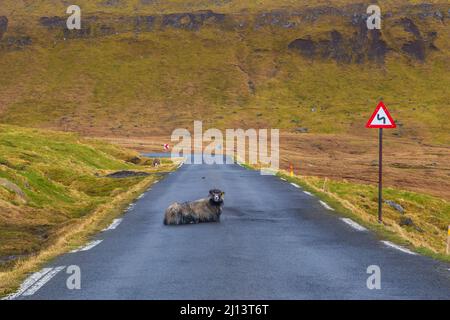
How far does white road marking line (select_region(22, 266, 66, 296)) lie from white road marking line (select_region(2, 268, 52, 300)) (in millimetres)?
74

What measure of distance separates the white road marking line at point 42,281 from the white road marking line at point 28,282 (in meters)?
0.07

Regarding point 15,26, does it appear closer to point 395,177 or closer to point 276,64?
point 276,64

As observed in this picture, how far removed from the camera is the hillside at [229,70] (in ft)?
432

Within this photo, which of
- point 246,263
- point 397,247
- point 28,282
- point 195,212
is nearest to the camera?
point 28,282

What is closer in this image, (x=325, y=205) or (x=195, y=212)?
(x=195, y=212)

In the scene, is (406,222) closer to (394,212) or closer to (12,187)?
(394,212)

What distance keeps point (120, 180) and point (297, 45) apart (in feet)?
426

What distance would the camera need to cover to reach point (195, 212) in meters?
17.0

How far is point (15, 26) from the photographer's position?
17138cm

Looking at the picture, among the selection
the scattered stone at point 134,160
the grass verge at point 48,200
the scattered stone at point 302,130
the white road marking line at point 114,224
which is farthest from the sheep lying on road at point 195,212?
the scattered stone at point 302,130

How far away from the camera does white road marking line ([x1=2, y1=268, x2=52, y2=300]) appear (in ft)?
29.0

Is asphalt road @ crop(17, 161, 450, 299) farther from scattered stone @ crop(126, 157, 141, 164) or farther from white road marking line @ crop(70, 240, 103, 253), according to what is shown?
scattered stone @ crop(126, 157, 141, 164)

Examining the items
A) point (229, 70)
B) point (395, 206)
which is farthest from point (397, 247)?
point (229, 70)

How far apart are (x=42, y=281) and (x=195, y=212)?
747cm
